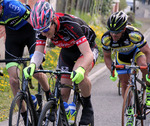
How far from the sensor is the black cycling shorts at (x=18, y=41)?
18.7ft

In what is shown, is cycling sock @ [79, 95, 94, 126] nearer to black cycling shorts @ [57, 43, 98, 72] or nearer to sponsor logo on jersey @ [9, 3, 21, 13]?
black cycling shorts @ [57, 43, 98, 72]

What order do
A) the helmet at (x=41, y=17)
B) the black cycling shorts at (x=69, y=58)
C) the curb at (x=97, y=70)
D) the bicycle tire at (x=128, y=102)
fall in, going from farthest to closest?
the curb at (x=97, y=70)
the bicycle tire at (x=128, y=102)
the black cycling shorts at (x=69, y=58)
the helmet at (x=41, y=17)

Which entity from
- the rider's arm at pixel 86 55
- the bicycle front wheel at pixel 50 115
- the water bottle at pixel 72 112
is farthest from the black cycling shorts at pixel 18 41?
the bicycle front wheel at pixel 50 115

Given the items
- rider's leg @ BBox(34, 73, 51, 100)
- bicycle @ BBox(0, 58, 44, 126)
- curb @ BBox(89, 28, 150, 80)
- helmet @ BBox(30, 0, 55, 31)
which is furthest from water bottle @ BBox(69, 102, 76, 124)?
curb @ BBox(89, 28, 150, 80)

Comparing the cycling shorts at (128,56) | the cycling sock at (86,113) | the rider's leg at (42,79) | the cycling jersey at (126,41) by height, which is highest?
the cycling jersey at (126,41)

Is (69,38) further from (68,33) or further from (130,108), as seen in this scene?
(130,108)

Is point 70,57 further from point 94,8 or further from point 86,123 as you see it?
point 94,8

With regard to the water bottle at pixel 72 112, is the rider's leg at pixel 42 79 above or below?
above

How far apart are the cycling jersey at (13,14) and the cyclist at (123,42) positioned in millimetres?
1257

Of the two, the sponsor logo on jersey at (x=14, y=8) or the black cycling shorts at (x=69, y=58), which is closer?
the black cycling shorts at (x=69, y=58)

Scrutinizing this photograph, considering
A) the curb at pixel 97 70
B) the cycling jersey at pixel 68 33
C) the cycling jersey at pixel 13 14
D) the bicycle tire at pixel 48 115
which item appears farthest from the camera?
the curb at pixel 97 70

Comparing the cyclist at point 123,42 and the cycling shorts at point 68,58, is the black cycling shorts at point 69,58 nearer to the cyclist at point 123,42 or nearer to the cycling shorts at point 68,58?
the cycling shorts at point 68,58

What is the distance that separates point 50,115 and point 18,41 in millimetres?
1785

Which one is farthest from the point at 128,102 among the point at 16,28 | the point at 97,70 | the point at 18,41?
the point at 97,70
